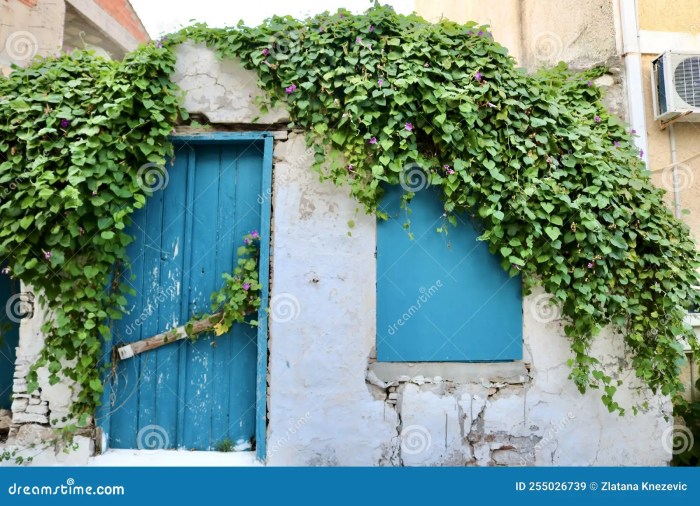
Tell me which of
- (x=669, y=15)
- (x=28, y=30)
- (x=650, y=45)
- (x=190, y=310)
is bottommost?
(x=190, y=310)

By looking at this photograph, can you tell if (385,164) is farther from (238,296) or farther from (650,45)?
(650,45)

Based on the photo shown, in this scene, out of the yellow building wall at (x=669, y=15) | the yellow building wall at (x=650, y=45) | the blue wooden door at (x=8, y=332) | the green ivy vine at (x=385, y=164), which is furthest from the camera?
the yellow building wall at (x=669, y=15)

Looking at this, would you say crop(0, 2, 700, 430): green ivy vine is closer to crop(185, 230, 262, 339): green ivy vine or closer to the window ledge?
crop(185, 230, 262, 339): green ivy vine

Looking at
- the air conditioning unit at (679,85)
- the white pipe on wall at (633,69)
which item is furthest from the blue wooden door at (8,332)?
the air conditioning unit at (679,85)

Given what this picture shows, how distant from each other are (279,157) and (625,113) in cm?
304

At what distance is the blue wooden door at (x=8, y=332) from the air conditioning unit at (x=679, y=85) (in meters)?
5.57

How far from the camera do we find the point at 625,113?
3.85 m

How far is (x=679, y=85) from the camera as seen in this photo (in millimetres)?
3766

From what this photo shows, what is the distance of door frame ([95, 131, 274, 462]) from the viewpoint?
323cm

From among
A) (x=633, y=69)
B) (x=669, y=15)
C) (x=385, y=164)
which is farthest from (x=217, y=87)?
(x=669, y=15)

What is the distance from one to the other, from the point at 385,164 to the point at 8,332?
10.8 ft

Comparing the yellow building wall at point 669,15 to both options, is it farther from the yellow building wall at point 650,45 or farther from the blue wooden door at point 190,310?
the blue wooden door at point 190,310

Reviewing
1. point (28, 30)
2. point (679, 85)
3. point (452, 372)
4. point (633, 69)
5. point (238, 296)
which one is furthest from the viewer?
point (28, 30)

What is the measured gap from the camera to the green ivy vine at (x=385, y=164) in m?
3.07
